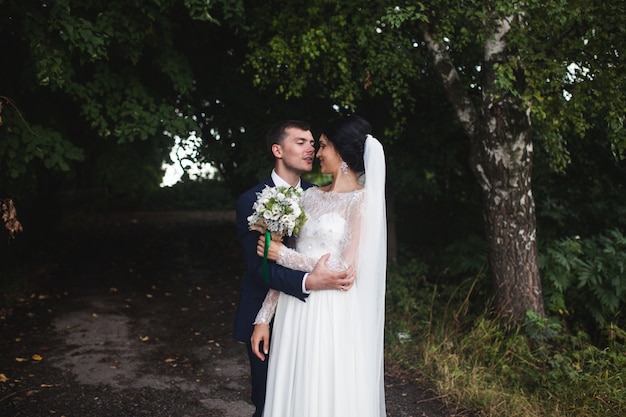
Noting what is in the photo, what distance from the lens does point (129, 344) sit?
7.09 m

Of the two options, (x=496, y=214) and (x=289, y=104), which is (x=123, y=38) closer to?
(x=289, y=104)

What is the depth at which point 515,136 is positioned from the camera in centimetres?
646

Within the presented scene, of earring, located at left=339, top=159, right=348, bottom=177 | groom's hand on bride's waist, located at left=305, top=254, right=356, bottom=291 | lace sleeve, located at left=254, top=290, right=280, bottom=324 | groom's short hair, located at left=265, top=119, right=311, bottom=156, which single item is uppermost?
groom's short hair, located at left=265, top=119, right=311, bottom=156

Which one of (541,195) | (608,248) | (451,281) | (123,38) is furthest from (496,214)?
(123,38)

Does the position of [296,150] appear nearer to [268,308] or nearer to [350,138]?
[350,138]

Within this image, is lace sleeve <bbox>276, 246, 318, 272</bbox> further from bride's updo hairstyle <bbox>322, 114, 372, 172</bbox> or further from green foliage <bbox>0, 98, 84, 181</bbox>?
green foliage <bbox>0, 98, 84, 181</bbox>

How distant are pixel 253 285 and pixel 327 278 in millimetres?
679

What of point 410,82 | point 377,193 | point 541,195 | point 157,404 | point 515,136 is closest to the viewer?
point 377,193

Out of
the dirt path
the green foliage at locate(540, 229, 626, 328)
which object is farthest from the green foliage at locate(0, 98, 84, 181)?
the green foliage at locate(540, 229, 626, 328)

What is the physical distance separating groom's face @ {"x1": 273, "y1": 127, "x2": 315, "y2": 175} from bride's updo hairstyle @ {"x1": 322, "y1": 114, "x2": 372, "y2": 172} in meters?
0.38

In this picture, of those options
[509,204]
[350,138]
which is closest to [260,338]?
[350,138]

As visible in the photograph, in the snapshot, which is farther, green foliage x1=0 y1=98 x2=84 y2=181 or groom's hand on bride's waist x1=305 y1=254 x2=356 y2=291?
green foliage x1=0 y1=98 x2=84 y2=181

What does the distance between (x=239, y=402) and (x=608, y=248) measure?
448cm

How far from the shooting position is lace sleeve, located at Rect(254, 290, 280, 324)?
3648 millimetres
